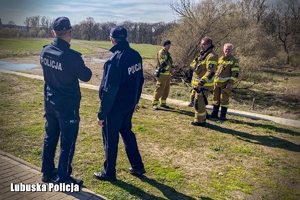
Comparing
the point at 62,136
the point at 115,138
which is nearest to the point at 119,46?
the point at 115,138

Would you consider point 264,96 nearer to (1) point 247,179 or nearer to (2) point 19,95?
(1) point 247,179

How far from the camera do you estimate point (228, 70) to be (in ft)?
23.2

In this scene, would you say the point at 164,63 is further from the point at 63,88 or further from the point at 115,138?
the point at 63,88

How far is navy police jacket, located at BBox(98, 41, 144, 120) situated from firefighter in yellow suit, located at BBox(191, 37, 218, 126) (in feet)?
8.73

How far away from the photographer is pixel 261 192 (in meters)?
3.84

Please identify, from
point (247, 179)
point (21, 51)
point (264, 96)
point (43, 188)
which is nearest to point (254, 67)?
point (264, 96)

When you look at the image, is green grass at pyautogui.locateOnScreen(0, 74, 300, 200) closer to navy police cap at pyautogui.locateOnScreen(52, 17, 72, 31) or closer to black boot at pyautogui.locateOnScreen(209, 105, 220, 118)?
black boot at pyautogui.locateOnScreen(209, 105, 220, 118)

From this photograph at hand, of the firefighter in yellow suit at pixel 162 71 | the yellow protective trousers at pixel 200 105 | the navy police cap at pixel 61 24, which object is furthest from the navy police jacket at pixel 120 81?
the firefighter in yellow suit at pixel 162 71

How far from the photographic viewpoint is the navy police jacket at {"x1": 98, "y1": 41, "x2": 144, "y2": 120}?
3.49m

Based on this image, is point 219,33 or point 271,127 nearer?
point 271,127

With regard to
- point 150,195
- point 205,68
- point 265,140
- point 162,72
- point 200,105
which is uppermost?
point 205,68

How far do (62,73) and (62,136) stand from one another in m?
0.86

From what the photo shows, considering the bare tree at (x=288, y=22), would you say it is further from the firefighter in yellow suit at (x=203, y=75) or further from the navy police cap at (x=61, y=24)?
the navy police cap at (x=61, y=24)

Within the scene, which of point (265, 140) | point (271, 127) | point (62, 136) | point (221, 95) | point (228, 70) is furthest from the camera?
point (221, 95)
